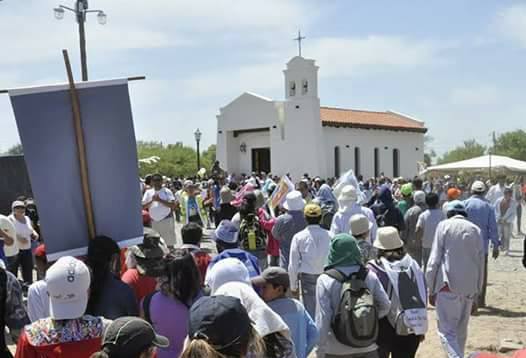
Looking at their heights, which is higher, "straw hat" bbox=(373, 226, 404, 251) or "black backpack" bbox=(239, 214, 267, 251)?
"straw hat" bbox=(373, 226, 404, 251)

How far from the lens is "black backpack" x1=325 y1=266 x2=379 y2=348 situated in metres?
4.53

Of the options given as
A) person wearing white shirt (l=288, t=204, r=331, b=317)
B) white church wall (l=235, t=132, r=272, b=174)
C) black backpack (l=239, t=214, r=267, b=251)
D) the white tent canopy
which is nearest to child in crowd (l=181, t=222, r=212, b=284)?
person wearing white shirt (l=288, t=204, r=331, b=317)

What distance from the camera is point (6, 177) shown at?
1947 cm

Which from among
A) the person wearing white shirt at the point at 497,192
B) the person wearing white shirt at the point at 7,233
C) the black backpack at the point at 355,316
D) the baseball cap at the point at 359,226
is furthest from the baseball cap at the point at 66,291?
the person wearing white shirt at the point at 497,192

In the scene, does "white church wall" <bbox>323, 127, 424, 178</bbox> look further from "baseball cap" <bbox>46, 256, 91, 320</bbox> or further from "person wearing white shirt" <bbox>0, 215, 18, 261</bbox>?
"baseball cap" <bbox>46, 256, 91, 320</bbox>

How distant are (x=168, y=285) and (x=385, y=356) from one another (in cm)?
228

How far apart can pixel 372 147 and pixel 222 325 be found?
51.1m

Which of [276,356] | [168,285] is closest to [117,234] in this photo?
[168,285]

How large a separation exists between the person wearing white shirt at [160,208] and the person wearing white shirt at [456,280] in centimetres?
532

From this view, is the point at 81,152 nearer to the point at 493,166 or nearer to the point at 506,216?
the point at 506,216

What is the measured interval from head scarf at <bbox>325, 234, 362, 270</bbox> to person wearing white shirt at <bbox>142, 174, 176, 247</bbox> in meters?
6.50

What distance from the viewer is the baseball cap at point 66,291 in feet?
10.4

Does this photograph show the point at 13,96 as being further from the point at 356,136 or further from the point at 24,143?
the point at 356,136

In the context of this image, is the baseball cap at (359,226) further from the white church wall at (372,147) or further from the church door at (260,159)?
the church door at (260,159)
